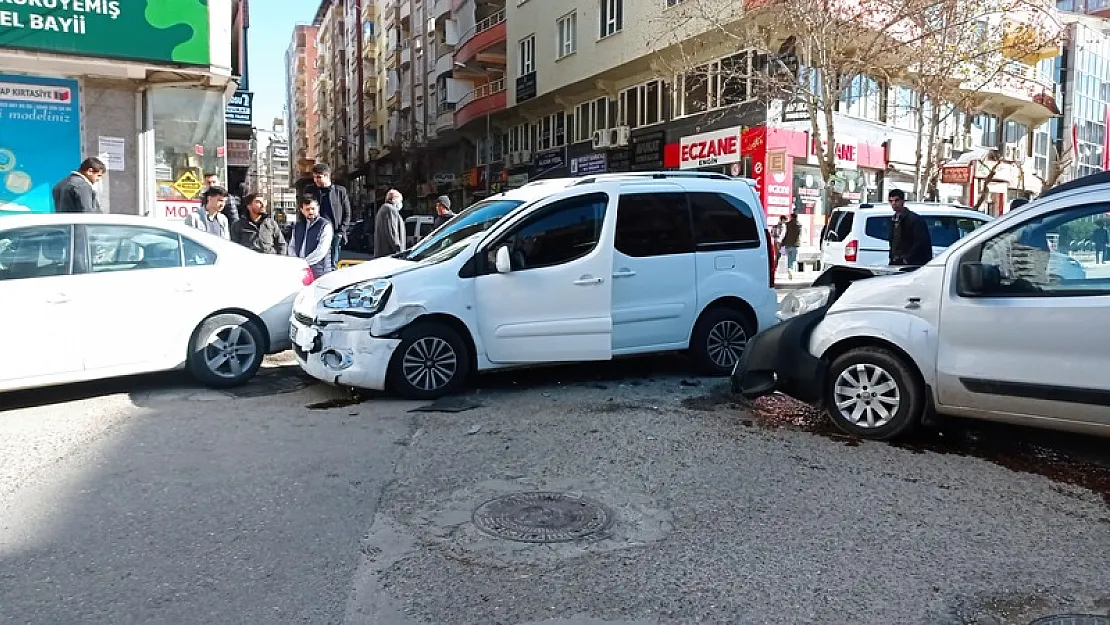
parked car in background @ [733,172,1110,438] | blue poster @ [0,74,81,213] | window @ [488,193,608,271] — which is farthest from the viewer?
blue poster @ [0,74,81,213]

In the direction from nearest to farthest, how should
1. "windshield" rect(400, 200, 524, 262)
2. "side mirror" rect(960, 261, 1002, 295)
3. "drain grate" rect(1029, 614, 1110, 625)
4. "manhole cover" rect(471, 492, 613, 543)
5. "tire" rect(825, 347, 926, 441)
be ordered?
"drain grate" rect(1029, 614, 1110, 625), "manhole cover" rect(471, 492, 613, 543), "side mirror" rect(960, 261, 1002, 295), "tire" rect(825, 347, 926, 441), "windshield" rect(400, 200, 524, 262)

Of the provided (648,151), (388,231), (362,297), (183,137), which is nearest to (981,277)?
(362,297)

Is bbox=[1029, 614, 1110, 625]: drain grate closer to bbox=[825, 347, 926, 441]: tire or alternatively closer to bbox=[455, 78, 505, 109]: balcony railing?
bbox=[825, 347, 926, 441]: tire


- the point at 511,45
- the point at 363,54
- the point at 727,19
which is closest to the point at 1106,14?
the point at 511,45

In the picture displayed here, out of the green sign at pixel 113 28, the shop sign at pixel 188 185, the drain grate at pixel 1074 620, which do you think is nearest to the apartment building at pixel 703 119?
the green sign at pixel 113 28

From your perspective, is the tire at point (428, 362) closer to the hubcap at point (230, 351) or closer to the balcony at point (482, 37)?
the hubcap at point (230, 351)

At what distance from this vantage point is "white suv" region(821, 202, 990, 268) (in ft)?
48.9

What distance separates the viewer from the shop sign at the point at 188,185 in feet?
46.0

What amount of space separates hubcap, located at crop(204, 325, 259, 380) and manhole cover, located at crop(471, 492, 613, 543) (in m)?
3.87

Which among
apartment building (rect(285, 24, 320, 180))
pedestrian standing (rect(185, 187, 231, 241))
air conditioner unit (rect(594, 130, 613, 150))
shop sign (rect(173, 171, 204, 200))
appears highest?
apartment building (rect(285, 24, 320, 180))

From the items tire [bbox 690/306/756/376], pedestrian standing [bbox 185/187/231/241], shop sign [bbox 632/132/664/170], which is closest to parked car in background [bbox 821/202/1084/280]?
tire [bbox 690/306/756/376]

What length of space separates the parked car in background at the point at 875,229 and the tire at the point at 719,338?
7.46 m

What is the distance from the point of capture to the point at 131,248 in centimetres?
705

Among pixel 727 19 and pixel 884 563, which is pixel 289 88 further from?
pixel 884 563
